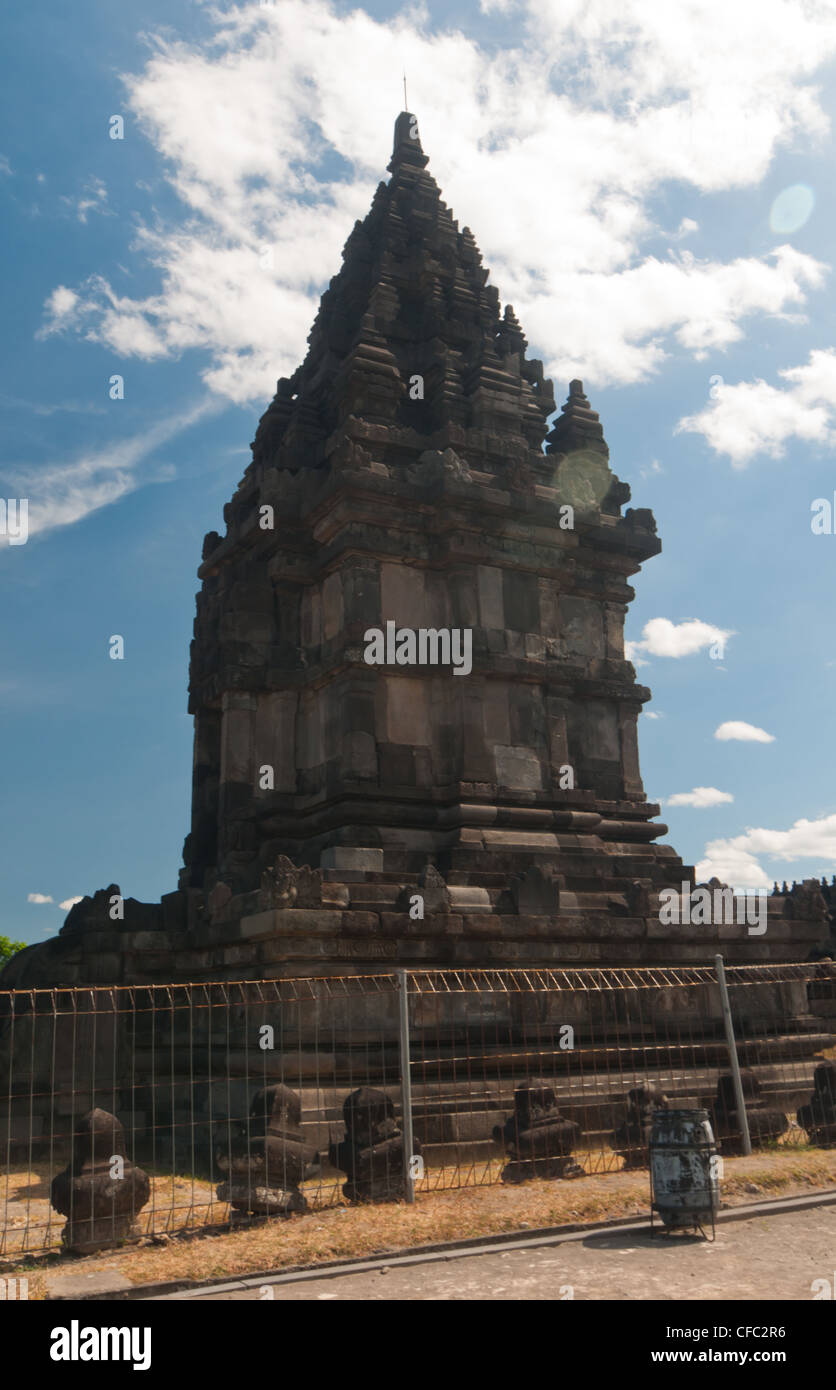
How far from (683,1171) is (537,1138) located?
259 cm

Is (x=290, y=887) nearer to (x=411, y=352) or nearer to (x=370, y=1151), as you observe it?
(x=370, y=1151)

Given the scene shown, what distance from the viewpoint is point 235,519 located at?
20.4 m

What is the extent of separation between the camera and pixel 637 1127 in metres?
11.9

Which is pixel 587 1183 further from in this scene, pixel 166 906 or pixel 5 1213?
pixel 166 906

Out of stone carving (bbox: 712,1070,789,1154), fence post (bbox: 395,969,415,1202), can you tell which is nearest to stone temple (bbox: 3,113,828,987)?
stone carving (bbox: 712,1070,789,1154)

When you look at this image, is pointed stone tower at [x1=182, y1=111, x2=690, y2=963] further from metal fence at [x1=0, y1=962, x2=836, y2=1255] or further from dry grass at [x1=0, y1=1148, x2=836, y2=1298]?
dry grass at [x1=0, y1=1148, x2=836, y2=1298]

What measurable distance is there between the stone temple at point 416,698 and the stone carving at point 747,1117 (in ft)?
7.76

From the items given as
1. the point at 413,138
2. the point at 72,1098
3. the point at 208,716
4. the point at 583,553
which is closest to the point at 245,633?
the point at 208,716

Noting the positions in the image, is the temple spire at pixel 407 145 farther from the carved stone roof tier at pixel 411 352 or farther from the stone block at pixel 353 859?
the stone block at pixel 353 859

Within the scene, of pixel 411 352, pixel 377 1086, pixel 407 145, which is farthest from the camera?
pixel 407 145

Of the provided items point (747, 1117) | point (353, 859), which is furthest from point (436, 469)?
point (747, 1117)

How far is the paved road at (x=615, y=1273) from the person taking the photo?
23.0 ft

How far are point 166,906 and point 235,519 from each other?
760 cm
